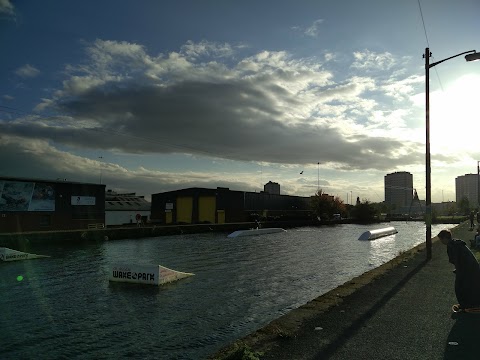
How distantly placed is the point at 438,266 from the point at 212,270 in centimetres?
1139

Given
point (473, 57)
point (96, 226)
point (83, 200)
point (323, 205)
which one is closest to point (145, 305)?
point (473, 57)

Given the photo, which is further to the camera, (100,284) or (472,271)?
(100,284)

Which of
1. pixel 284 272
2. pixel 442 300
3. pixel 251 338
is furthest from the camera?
pixel 284 272

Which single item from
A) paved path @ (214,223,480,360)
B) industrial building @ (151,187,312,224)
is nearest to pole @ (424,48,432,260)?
paved path @ (214,223,480,360)

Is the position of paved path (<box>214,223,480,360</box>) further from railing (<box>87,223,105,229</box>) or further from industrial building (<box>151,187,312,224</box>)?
industrial building (<box>151,187,312,224</box>)

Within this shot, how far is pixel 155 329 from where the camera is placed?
423 inches

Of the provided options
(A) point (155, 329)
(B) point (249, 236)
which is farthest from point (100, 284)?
(B) point (249, 236)

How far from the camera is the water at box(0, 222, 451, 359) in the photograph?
31.3 feet

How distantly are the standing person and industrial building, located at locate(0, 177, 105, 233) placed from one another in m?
44.7

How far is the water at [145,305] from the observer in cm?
953

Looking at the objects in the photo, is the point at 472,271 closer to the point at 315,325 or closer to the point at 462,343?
the point at 462,343

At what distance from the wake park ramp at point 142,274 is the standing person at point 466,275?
12.2 m

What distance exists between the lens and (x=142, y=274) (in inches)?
688

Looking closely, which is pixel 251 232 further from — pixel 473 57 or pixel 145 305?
pixel 473 57
